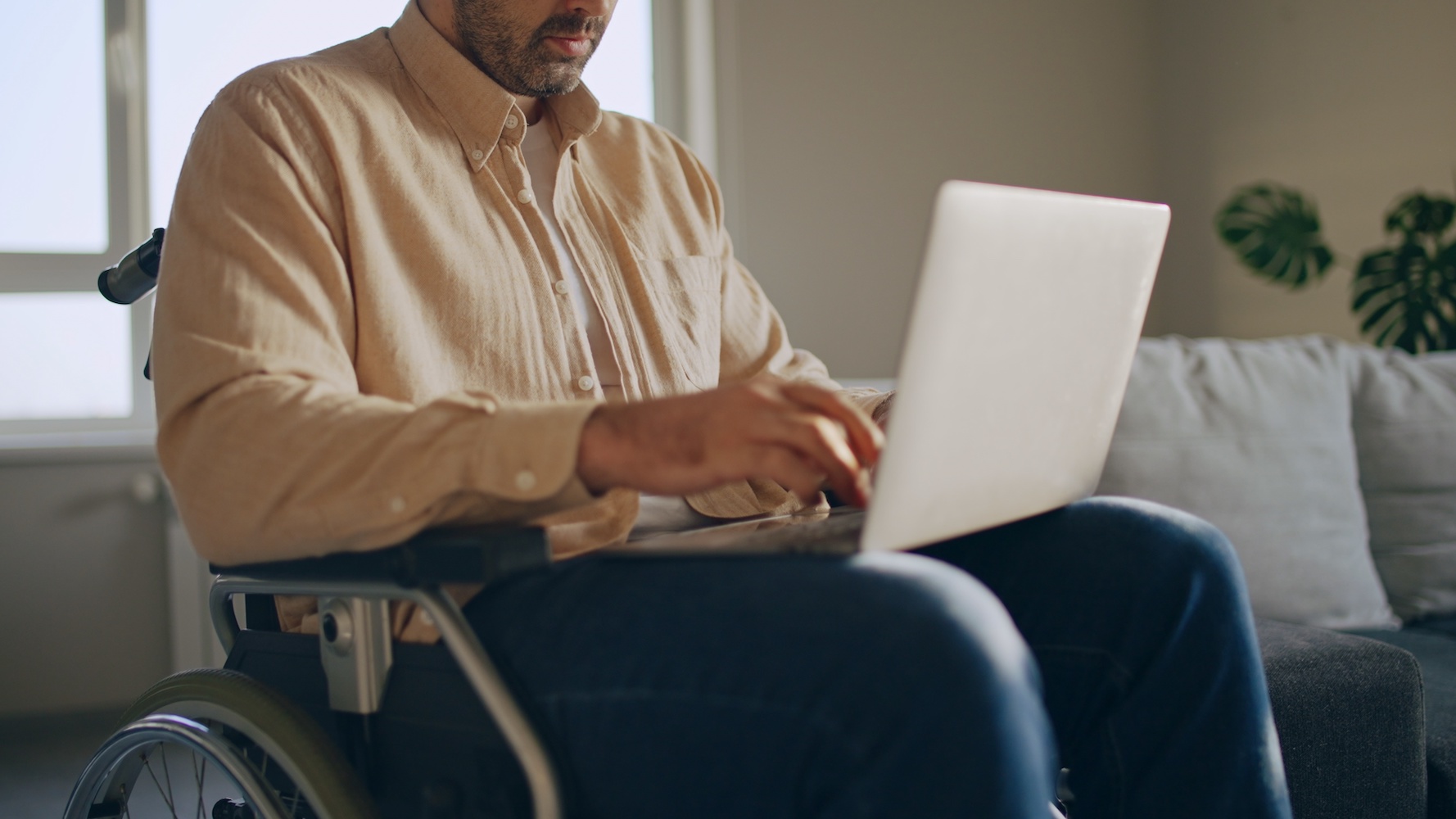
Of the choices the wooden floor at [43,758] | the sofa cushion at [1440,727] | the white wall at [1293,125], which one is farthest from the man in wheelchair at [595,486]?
the white wall at [1293,125]

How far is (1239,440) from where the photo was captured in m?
1.80

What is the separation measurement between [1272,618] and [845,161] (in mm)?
1772

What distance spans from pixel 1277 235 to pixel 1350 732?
1.94m

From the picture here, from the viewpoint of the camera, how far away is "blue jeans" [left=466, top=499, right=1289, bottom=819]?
1.93 feet

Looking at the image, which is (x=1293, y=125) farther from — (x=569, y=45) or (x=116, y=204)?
(x=116, y=204)

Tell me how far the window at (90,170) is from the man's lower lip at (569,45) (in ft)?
6.04

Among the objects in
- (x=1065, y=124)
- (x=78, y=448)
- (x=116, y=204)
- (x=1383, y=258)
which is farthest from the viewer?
(x=1065, y=124)

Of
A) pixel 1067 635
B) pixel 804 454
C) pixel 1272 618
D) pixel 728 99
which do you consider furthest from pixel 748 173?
pixel 804 454

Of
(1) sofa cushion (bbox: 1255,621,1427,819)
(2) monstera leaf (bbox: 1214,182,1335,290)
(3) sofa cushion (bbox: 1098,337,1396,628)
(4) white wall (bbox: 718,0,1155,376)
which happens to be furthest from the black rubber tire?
(2) monstera leaf (bbox: 1214,182,1335,290)

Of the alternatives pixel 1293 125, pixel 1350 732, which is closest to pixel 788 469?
pixel 1350 732

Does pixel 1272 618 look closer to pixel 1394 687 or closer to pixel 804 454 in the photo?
pixel 1394 687

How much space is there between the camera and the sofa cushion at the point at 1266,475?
5.75 ft

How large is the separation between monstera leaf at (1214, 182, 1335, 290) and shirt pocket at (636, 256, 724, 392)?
7.05 ft

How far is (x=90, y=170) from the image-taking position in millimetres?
2639
